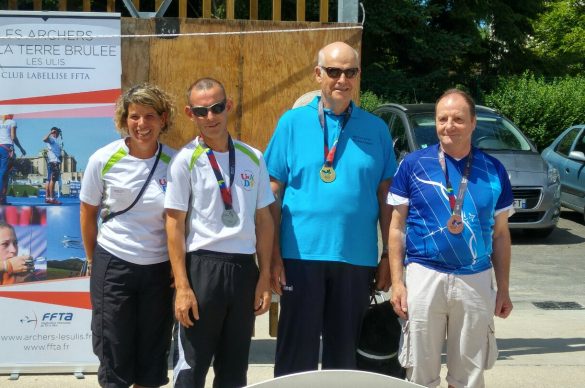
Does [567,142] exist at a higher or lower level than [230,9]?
lower

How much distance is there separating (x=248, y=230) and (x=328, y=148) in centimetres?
57

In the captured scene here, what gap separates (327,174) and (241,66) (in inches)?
62.8

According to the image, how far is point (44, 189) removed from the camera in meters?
5.21

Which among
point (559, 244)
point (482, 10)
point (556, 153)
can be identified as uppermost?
point (482, 10)

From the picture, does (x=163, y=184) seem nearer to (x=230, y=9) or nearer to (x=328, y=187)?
(x=328, y=187)

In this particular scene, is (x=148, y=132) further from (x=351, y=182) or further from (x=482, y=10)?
(x=482, y=10)

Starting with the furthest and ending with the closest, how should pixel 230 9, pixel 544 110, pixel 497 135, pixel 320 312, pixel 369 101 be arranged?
pixel 369 101, pixel 544 110, pixel 497 135, pixel 230 9, pixel 320 312

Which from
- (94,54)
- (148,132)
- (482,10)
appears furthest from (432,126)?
(482,10)

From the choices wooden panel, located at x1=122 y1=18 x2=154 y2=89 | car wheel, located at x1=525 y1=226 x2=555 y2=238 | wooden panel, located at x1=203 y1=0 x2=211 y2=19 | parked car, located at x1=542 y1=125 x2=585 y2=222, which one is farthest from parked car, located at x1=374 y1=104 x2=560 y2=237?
wooden panel, located at x1=122 y1=18 x2=154 y2=89

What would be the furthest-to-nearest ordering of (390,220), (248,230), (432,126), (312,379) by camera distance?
(432,126)
(390,220)
(248,230)
(312,379)

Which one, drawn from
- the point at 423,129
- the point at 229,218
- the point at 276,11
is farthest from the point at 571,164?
the point at 229,218

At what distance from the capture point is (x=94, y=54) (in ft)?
17.0

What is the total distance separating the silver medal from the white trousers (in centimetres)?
88

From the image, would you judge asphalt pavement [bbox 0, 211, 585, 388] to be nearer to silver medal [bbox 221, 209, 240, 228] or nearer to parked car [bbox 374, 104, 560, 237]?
parked car [bbox 374, 104, 560, 237]
